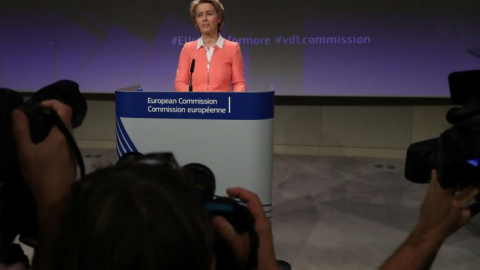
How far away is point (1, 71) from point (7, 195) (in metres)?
5.32

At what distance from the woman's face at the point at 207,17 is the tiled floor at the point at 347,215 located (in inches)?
56.0

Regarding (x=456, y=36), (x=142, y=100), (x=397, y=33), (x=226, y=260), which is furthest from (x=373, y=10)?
(x=226, y=260)

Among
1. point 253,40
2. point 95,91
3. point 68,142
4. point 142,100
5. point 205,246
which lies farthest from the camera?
point 95,91

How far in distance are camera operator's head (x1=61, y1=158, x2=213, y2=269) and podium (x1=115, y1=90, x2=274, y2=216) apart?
1.76 metres

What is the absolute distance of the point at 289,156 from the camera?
5.32 meters

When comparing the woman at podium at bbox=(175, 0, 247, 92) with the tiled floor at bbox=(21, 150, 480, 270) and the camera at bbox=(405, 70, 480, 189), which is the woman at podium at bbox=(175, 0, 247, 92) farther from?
the camera at bbox=(405, 70, 480, 189)

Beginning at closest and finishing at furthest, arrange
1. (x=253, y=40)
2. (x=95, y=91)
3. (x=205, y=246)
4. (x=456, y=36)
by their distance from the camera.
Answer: (x=205, y=246) < (x=456, y=36) < (x=253, y=40) < (x=95, y=91)

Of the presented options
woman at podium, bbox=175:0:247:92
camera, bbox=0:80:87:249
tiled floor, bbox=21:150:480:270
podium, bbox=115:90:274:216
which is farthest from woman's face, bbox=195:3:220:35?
camera, bbox=0:80:87:249

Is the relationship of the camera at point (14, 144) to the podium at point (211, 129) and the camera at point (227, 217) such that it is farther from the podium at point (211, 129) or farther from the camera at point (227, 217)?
the podium at point (211, 129)

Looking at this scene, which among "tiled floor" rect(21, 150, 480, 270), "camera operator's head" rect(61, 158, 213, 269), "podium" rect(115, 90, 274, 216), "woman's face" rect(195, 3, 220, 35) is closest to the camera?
"camera operator's head" rect(61, 158, 213, 269)

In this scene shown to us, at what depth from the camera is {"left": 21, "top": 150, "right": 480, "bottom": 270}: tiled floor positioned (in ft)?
8.96

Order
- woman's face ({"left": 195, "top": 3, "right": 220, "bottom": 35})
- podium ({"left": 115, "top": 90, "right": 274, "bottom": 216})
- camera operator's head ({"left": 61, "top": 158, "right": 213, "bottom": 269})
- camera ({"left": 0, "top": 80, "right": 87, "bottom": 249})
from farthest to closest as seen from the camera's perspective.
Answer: woman's face ({"left": 195, "top": 3, "right": 220, "bottom": 35}) → podium ({"left": 115, "top": 90, "right": 274, "bottom": 216}) → camera ({"left": 0, "top": 80, "right": 87, "bottom": 249}) → camera operator's head ({"left": 61, "top": 158, "right": 213, "bottom": 269})

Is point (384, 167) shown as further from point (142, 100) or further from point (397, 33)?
point (142, 100)

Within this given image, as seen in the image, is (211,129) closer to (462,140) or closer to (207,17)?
(207,17)
